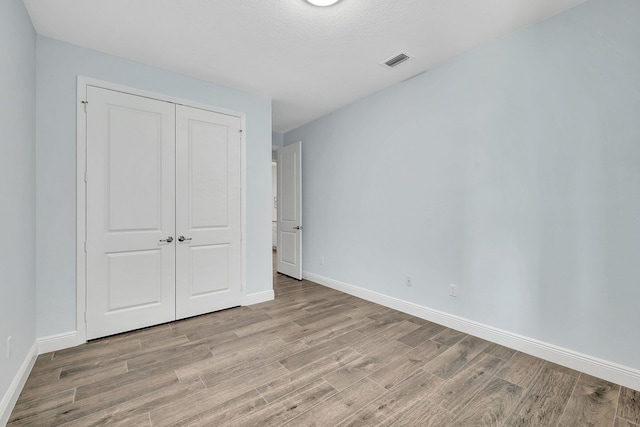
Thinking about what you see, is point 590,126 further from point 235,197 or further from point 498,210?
point 235,197

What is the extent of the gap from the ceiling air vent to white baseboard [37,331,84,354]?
3.97 metres

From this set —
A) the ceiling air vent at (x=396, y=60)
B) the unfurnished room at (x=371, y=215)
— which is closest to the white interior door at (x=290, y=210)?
the unfurnished room at (x=371, y=215)

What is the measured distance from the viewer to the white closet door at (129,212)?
8.57 feet

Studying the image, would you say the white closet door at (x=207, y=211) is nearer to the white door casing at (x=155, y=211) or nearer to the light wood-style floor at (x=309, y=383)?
the white door casing at (x=155, y=211)

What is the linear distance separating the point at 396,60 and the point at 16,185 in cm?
331

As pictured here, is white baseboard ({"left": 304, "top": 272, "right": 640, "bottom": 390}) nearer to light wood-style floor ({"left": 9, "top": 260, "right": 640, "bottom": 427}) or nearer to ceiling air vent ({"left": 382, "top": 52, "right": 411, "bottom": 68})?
Result: light wood-style floor ({"left": 9, "top": 260, "right": 640, "bottom": 427})

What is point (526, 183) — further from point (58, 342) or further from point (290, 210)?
point (58, 342)

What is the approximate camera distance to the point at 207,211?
3.26 m

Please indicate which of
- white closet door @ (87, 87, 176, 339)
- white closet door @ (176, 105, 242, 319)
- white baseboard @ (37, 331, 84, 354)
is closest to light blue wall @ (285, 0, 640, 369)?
white closet door @ (176, 105, 242, 319)

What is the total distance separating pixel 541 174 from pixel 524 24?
1.28 m

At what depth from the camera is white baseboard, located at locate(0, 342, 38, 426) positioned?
60.9 inches

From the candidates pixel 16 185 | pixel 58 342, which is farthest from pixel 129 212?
pixel 58 342

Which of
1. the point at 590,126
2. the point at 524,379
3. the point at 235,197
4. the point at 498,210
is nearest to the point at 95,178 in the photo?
the point at 235,197

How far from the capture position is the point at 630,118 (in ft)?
6.24
